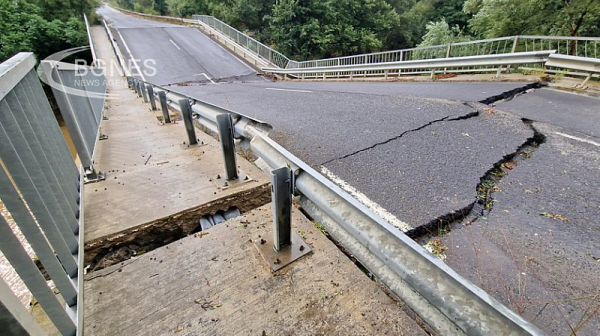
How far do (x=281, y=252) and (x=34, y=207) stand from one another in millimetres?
1434

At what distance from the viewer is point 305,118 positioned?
611 cm

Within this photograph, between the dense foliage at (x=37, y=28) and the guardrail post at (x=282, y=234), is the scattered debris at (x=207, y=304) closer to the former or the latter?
the guardrail post at (x=282, y=234)

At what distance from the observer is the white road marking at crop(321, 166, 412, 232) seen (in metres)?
2.70

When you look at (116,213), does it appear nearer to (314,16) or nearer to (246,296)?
(246,296)

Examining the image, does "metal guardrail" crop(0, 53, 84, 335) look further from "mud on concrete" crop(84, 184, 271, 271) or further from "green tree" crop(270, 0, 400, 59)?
"green tree" crop(270, 0, 400, 59)

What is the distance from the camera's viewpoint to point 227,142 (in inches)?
105

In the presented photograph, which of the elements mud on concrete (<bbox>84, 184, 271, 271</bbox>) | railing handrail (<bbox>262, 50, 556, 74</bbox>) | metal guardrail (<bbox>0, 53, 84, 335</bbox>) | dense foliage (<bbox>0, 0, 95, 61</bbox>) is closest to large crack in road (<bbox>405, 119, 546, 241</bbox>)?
mud on concrete (<bbox>84, 184, 271, 271</bbox>)

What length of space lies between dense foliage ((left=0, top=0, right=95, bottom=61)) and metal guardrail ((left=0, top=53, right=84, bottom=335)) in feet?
86.3

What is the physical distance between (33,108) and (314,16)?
32.4 metres

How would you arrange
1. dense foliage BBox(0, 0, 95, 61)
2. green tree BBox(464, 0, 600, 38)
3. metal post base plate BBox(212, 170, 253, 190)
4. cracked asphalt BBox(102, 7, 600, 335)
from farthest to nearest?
dense foliage BBox(0, 0, 95, 61) < green tree BBox(464, 0, 600, 38) < metal post base plate BBox(212, 170, 253, 190) < cracked asphalt BBox(102, 7, 600, 335)

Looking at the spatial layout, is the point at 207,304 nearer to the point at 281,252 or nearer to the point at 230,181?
the point at 281,252

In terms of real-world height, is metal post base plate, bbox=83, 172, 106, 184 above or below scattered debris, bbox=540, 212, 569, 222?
above

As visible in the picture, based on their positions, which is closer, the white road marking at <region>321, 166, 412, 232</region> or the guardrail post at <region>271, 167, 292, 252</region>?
the guardrail post at <region>271, 167, 292, 252</region>

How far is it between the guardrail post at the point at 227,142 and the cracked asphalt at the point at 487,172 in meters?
1.43
